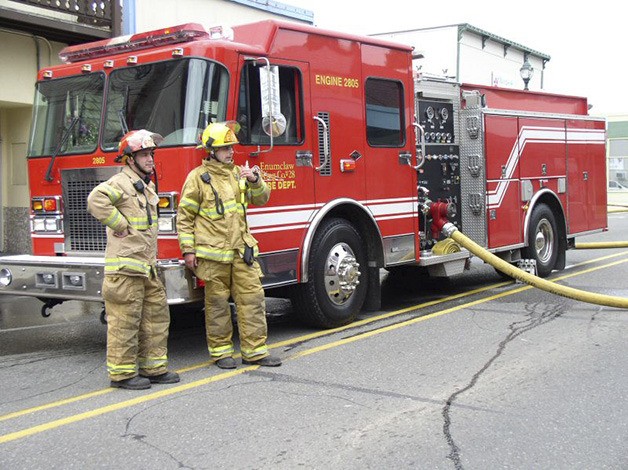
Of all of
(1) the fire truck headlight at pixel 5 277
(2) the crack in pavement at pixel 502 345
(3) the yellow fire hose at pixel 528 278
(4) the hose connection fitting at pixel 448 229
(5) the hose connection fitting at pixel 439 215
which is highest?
(5) the hose connection fitting at pixel 439 215

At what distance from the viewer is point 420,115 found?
9.05 m

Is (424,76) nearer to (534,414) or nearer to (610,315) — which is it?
(610,315)

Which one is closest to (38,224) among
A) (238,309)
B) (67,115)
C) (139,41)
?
(67,115)

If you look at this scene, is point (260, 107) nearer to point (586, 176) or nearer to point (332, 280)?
point (332, 280)

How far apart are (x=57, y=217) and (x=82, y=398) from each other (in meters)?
2.15

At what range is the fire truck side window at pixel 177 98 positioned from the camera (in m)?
6.12

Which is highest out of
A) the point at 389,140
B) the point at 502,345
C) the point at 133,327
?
the point at 389,140

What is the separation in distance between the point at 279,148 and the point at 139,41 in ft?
4.87

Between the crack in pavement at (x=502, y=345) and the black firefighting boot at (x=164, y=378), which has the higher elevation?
the black firefighting boot at (x=164, y=378)

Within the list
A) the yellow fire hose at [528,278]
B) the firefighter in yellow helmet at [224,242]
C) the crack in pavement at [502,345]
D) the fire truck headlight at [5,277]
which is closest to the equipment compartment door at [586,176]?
the yellow fire hose at [528,278]

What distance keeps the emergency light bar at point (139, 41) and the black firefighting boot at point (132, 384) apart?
275 centimetres

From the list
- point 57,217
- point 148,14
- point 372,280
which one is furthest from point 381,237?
point 148,14

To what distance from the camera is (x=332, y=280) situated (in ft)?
24.0

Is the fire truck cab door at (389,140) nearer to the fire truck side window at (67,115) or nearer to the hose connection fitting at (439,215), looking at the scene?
the hose connection fitting at (439,215)
